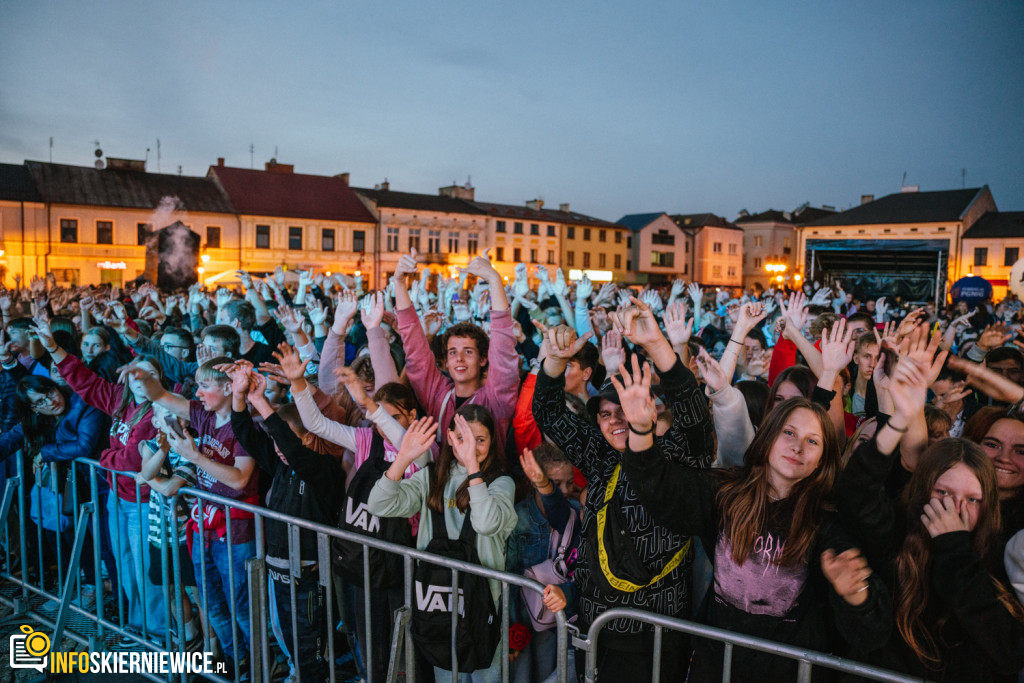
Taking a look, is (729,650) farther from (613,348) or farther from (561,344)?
(613,348)

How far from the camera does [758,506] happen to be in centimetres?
246

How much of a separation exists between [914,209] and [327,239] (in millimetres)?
41721

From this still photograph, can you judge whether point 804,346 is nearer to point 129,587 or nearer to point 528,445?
point 528,445

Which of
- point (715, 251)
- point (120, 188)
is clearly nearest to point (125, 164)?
point (120, 188)

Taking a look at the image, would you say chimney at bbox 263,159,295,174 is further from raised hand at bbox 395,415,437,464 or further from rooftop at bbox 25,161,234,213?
raised hand at bbox 395,415,437,464

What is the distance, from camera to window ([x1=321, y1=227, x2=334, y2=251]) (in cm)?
4422

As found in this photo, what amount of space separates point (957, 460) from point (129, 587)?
493 cm

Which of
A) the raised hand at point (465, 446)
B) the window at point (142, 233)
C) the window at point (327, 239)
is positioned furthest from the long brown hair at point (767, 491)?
the window at point (327, 239)

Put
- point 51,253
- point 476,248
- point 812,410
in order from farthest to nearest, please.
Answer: point 476,248
point 51,253
point 812,410

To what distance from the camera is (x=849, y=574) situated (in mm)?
2143

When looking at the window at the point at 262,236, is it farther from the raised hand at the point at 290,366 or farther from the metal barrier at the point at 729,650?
the metal barrier at the point at 729,650

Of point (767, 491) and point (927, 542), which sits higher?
point (767, 491)

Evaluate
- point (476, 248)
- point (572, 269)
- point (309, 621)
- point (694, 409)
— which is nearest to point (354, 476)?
point (309, 621)

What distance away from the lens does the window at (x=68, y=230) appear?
1433 inches
